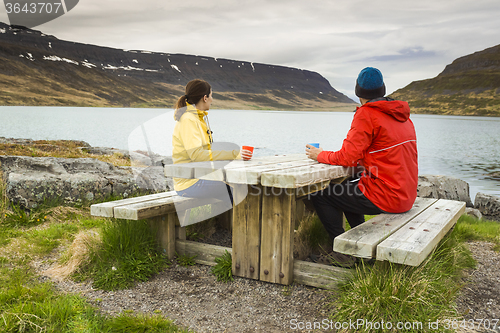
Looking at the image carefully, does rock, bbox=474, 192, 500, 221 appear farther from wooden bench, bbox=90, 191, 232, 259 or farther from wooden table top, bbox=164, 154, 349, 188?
wooden bench, bbox=90, 191, 232, 259

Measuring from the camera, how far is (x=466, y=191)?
8.80 metres

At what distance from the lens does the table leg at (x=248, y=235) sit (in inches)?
128

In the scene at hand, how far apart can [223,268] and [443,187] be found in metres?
6.73

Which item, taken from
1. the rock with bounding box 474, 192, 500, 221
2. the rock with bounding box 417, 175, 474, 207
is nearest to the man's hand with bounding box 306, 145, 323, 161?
the rock with bounding box 417, 175, 474, 207

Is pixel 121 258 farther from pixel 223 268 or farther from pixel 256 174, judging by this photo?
pixel 256 174

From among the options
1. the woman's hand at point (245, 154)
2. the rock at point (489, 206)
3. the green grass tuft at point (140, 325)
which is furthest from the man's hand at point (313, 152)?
the rock at point (489, 206)

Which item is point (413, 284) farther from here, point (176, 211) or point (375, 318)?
point (176, 211)

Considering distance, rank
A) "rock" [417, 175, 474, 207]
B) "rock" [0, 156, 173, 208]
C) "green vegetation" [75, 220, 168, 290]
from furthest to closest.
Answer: "rock" [417, 175, 474, 207] → "rock" [0, 156, 173, 208] → "green vegetation" [75, 220, 168, 290]

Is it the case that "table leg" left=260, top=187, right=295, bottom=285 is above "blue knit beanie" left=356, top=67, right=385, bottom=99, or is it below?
below

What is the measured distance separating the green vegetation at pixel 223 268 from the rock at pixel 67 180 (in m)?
2.85

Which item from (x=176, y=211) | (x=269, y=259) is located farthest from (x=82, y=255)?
(x=269, y=259)

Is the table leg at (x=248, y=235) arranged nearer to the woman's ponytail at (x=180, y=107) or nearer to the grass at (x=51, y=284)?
the grass at (x=51, y=284)

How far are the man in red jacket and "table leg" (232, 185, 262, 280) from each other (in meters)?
0.68

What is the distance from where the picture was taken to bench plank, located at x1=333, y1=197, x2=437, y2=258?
2.43m
